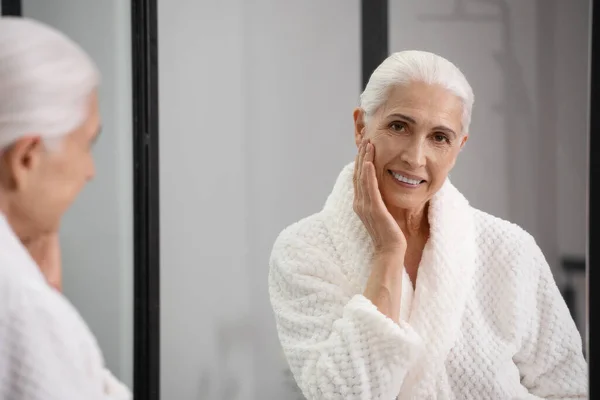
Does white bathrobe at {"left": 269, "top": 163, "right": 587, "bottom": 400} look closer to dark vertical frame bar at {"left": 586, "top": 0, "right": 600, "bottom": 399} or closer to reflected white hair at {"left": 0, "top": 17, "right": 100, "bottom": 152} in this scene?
dark vertical frame bar at {"left": 586, "top": 0, "right": 600, "bottom": 399}

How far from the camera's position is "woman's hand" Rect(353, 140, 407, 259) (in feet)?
3.14

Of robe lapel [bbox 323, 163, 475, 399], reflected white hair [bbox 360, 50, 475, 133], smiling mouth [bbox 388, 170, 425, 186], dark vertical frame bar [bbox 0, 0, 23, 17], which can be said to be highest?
dark vertical frame bar [bbox 0, 0, 23, 17]

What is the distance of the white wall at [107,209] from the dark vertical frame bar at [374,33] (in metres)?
0.35

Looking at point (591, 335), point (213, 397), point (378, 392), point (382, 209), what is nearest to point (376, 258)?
point (382, 209)

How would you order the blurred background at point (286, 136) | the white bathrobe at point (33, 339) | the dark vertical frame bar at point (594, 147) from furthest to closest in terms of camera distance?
the blurred background at point (286, 136), the dark vertical frame bar at point (594, 147), the white bathrobe at point (33, 339)

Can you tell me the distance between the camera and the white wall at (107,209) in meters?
0.90

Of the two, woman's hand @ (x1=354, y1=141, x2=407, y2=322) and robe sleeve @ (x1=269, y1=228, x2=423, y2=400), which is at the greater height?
woman's hand @ (x1=354, y1=141, x2=407, y2=322)

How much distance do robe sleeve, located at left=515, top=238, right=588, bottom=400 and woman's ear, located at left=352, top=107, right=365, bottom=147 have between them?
29 cm

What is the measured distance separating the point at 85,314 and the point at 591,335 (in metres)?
0.60

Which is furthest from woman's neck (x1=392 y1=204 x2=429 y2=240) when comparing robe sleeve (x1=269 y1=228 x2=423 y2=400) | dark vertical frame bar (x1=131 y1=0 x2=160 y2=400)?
dark vertical frame bar (x1=131 y1=0 x2=160 y2=400)

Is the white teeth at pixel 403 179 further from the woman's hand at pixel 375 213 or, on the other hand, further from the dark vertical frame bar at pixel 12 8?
the dark vertical frame bar at pixel 12 8

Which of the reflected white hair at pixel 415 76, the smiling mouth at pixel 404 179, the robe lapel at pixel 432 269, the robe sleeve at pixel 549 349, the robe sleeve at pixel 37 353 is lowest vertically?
the robe sleeve at pixel 549 349

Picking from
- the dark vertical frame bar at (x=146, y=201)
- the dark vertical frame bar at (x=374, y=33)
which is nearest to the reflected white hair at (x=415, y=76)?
the dark vertical frame bar at (x=374, y=33)

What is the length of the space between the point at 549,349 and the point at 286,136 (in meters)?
0.50
